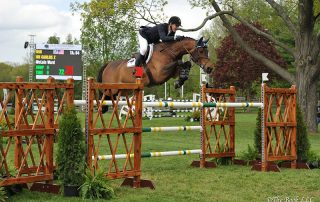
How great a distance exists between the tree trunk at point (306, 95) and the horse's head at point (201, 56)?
13.2m

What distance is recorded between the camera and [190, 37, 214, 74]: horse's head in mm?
8203

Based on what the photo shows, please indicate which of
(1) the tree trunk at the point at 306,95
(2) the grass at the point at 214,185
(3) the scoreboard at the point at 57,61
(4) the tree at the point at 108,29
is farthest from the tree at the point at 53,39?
(2) the grass at the point at 214,185

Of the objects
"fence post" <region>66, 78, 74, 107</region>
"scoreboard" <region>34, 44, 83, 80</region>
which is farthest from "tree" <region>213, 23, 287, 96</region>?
"fence post" <region>66, 78, 74, 107</region>

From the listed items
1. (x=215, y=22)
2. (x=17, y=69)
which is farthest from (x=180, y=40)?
(x=17, y=69)

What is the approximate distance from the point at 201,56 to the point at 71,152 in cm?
297

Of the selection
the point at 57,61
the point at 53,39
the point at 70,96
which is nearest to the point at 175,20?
the point at 70,96

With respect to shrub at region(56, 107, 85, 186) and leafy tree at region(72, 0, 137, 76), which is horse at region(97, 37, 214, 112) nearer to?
shrub at region(56, 107, 85, 186)

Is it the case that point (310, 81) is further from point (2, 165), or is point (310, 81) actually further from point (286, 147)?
point (2, 165)

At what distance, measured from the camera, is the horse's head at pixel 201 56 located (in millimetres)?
8203

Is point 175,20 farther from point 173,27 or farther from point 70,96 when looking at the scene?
point 70,96

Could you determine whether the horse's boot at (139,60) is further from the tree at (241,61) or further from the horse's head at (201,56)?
the tree at (241,61)

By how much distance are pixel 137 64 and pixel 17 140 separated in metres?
3.04

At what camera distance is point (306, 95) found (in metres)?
21.1

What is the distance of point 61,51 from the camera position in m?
27.2
